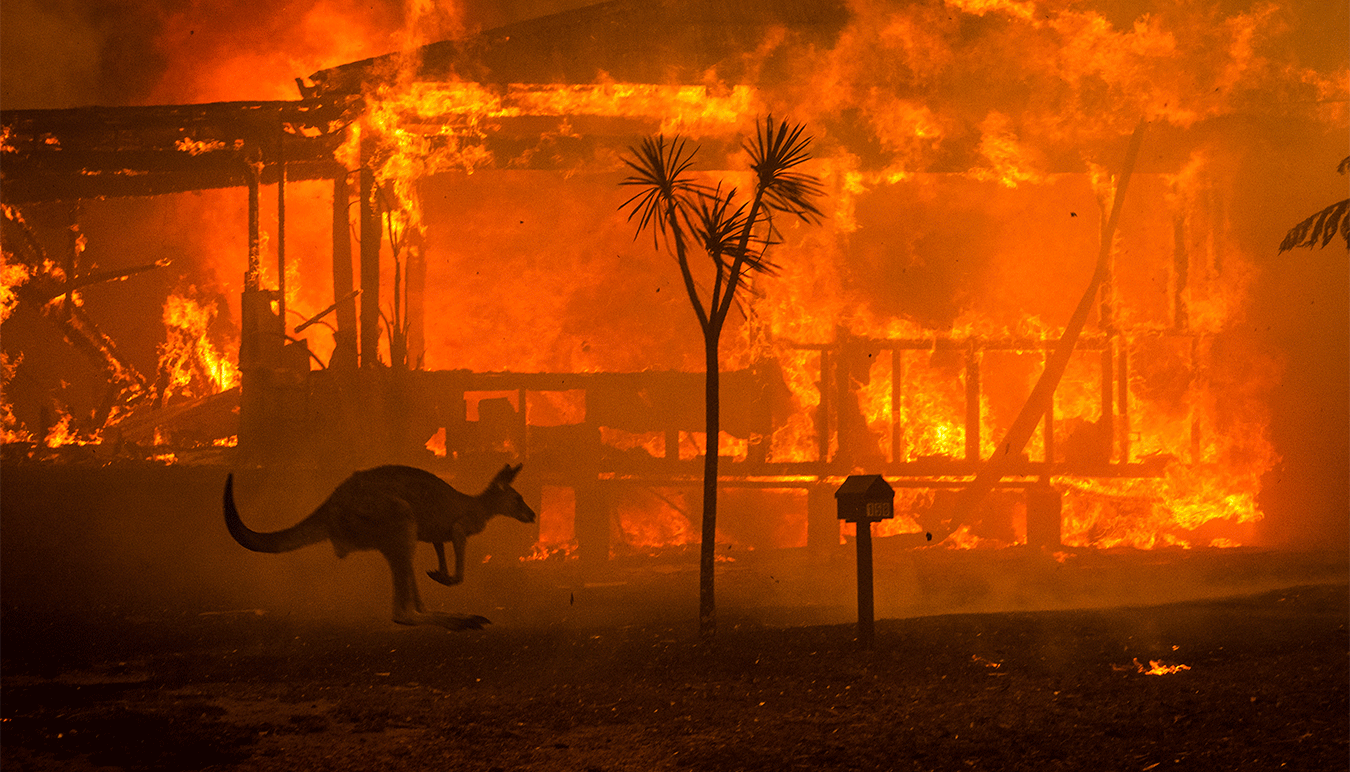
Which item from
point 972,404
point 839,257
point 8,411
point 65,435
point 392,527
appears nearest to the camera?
point 392,527

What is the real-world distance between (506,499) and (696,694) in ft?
7.76

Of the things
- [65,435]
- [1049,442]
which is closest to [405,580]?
[1049,442]

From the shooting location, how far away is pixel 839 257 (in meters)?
17.6

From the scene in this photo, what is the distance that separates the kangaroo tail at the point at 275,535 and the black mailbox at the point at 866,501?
398 cm

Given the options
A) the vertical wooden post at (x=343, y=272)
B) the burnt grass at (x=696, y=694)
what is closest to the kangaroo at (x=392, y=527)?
the burnt grass at (x=696, y=694)

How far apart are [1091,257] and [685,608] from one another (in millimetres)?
11819

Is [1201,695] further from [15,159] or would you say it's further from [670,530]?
[15,159]

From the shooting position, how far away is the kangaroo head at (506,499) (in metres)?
8.23

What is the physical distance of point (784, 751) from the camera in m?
5.68

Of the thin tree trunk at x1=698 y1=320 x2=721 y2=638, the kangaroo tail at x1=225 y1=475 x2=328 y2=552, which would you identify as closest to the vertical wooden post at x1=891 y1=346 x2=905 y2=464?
the thin tree trunk at x1=698 y1=320 x2=721 y2=638

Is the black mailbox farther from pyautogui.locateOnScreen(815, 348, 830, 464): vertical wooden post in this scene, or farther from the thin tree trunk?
pyautogui.locateOnScreen(815, 348, 830, 464): vertical wooden post

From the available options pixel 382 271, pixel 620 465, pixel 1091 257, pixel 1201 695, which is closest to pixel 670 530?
pixel 620 465

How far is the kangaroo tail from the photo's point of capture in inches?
276

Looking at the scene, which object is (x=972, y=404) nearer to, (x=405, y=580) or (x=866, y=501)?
(x=866, y=501)
